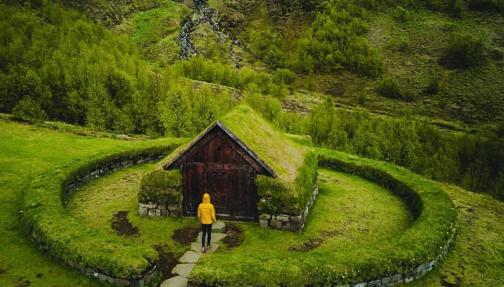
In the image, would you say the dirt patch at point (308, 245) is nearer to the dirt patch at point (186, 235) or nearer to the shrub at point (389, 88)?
the dirt patch at point (186, 235)

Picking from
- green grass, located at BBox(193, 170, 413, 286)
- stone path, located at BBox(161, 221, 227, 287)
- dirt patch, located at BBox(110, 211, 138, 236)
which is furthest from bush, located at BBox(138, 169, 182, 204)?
green grass, located at BBox(193, 170, 413, 286)

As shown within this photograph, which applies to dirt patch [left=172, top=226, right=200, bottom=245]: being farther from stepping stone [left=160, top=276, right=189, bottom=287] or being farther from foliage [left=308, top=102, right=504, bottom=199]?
foliage [left=308, top=102, right=504, bottom=199]

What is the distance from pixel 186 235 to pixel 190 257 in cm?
215

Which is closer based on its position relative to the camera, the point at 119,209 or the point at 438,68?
the point at 119,209

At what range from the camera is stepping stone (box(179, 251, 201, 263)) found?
54.7 feet

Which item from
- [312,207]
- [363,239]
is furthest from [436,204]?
[312,207]

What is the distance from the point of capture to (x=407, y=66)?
9650cm

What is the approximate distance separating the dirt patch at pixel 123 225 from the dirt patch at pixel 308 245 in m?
6.96

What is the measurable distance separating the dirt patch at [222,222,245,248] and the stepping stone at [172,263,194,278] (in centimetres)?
248

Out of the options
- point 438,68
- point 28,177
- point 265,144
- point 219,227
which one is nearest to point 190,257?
point 219,227

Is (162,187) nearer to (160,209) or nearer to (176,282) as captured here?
(160,209)

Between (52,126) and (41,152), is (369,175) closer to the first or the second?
(41,152)

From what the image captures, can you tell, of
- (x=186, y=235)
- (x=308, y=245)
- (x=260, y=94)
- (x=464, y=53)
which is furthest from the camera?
(x=464, y=53)

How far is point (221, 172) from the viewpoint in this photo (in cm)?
2039
